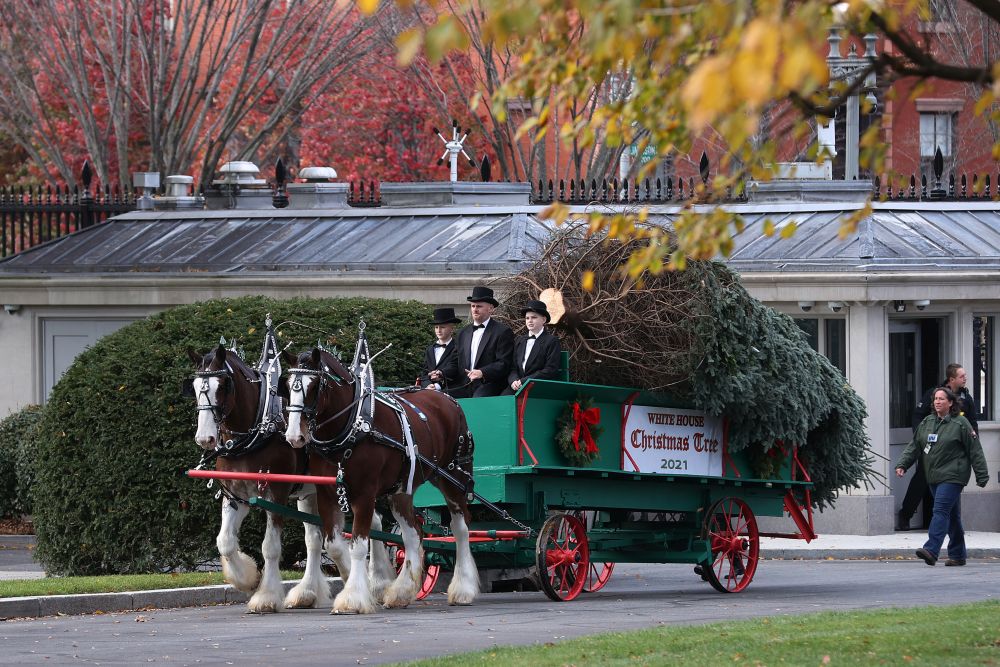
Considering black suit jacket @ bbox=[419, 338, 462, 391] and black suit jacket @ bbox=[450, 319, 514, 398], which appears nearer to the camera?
black suit jacket @ bbox=[450, 319, 514, 398]

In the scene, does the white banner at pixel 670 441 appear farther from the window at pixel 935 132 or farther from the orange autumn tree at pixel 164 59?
the window at pixel 935 132

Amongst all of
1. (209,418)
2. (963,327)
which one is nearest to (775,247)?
(963,327)

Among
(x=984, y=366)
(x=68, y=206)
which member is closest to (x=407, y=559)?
(x=984, y=366)

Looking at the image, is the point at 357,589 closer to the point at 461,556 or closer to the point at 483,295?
the point at 461,556

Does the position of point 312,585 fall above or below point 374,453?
below

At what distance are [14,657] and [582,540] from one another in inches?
199

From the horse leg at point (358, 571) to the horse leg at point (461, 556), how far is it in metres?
0.94

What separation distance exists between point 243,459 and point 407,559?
1.45m

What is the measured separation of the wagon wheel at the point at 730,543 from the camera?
15.1 metres

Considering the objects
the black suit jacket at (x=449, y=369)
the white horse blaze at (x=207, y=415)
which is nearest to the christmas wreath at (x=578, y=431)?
the black suit jacket at (x=449, y=369)

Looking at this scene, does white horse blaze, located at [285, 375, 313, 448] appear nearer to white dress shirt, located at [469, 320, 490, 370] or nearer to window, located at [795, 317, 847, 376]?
white dress shirt, located at [469, 320, 490, 370]

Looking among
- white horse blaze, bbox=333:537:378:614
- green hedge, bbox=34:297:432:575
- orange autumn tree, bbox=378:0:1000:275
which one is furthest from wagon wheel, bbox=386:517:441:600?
orange autumn tree, bbox=378:0:1000:275

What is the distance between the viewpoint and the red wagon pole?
12.7 meters

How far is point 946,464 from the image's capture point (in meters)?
17.6
